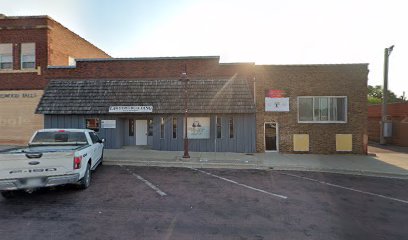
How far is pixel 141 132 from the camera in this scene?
16.1 m

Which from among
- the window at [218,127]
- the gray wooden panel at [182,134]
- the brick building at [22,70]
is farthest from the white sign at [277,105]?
the brick building at [22,70]

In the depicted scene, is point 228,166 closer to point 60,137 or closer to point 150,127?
point 150,127

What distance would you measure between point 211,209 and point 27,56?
17489 mm

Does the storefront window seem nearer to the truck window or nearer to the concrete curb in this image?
the concrete curb

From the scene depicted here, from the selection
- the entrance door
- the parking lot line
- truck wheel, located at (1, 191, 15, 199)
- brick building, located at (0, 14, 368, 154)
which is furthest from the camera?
the entrance door

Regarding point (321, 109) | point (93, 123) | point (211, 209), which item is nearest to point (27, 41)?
point (93, 123)

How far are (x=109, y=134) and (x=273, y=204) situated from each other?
11.8m

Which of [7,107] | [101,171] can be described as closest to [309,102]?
[101,171]

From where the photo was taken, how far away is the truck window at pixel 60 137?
27.6 ft

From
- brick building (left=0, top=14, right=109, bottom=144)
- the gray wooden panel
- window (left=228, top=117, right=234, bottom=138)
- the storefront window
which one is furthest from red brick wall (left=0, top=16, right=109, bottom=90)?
window (left=228, top=117, right=234, bottom=138)

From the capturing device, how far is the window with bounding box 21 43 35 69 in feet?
54.3

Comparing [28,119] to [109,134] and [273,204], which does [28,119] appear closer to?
[109,134]

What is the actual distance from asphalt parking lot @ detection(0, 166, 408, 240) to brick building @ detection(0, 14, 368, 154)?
5.61 metres

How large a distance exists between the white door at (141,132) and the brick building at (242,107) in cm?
75
